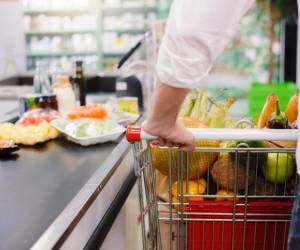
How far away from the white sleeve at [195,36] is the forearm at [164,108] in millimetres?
20

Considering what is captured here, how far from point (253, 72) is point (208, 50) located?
6.01 meters

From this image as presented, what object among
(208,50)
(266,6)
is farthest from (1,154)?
(266,6)

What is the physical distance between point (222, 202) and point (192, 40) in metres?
0.56

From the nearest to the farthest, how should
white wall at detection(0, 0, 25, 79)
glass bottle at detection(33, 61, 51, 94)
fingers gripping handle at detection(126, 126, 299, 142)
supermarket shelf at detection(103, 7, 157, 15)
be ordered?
fingers gripping handle at detection(126, 126, 299, 142)
glass bottle at detection(33, 61, 51, 94)
white wall at detection(0, 0, 25, 79)
supermarket shelf at detection(103, 7, 157, 15)

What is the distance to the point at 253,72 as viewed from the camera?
266 inches

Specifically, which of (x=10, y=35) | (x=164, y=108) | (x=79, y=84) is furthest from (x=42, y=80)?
(x=10, y=35)

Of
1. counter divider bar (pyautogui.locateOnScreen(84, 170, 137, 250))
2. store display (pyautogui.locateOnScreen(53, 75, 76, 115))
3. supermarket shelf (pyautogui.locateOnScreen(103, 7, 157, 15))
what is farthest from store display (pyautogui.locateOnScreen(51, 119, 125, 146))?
supermarket shelf (pyautogui.locateOnScreen(103, 7, 157, 15))

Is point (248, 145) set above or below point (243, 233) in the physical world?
above

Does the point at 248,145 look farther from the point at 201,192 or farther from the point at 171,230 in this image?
the point at 171,230

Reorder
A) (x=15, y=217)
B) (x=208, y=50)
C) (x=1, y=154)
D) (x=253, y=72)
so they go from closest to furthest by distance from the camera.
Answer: (x=208, y=50), (x=15, y=217), (x=1, y=154), (x=253, y=72)

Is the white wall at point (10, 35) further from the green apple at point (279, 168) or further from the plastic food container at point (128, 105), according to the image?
the green apple at point (279, 168)

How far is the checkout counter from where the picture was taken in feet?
3.67

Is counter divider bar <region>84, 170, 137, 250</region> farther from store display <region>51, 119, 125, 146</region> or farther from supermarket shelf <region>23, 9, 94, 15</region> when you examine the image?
supermarket shelf <region>23, 9, 94, 15</region>

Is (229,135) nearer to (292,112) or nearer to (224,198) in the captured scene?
(224,198)
